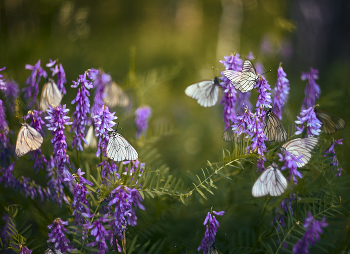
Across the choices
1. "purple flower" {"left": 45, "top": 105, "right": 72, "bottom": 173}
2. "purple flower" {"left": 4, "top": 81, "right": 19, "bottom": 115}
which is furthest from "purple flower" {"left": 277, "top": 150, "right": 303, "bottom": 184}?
"purple flower" {"left": 4, "top": 81, "right": 19, "bottom": 115}

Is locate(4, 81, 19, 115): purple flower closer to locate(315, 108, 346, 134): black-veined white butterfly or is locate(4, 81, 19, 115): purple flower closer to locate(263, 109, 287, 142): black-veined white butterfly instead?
locate(263, 109, 287, 142): black-veined white butterfly

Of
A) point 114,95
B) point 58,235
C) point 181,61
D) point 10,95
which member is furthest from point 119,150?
point 181,61

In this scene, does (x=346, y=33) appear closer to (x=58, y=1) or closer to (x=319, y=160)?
(x=319, y=160)

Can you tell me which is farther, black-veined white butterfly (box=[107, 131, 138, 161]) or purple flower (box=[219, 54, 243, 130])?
purple flower (box=[219, 54, 243, 130])

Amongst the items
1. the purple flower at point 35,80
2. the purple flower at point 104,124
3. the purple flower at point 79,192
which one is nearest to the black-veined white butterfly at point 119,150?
the purple flower at point 104,124

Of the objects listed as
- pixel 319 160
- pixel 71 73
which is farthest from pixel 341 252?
pixel 71 73

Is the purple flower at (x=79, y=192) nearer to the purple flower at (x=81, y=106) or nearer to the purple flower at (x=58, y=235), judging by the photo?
the purple flower at (x=58, y=235)
